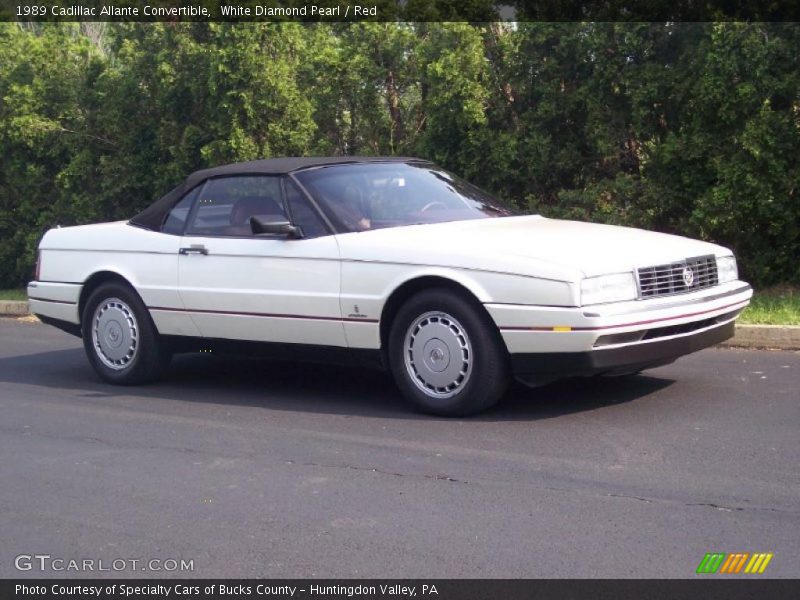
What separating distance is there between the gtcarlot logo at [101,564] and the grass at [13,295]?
401 inches

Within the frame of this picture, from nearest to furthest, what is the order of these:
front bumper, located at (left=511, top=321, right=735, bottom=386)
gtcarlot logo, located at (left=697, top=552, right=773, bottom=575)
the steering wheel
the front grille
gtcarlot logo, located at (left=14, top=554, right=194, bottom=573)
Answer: gtcarlot logo, located at (left=697, top=552, right=773, bottom=575)
gtcarlot logo, located at (left=14, top=554, right=194, bottom=573)
front bumper, located at (left=511, top=321, right=735, bottom=386)
the front grille
the steering wheel

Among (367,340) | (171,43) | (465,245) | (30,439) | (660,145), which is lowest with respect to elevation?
(30,439)

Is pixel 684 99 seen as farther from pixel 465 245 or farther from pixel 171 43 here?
pixel 171 43

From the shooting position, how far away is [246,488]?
5656 millimetres

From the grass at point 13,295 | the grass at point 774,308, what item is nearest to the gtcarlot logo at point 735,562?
the grass at point 774,308

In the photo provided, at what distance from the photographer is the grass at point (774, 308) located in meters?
9.19

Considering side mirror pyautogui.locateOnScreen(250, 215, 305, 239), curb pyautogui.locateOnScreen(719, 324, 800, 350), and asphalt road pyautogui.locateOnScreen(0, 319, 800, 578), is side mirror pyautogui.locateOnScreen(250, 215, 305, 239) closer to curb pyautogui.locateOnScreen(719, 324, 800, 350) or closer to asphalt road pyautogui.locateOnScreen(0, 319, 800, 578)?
asphalt road pyautogui.locateOnScreen(0, 319, 800, 578)

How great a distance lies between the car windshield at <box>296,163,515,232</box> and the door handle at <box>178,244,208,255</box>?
2.75 feet

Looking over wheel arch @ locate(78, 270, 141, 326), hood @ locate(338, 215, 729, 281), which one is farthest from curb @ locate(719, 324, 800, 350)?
wheel arch @ locate(78, 270, 141, 326)

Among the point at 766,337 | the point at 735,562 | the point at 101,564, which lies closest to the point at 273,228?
the point at 101,564

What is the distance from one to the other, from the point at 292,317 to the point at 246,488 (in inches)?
74.1

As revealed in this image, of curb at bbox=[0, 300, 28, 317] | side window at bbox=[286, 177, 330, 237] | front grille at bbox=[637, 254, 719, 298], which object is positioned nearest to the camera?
front grille at bbox=[637, 254, 719, 298]

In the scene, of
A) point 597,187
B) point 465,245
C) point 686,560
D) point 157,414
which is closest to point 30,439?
point 157,414

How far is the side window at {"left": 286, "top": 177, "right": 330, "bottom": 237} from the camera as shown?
7.36 metres
